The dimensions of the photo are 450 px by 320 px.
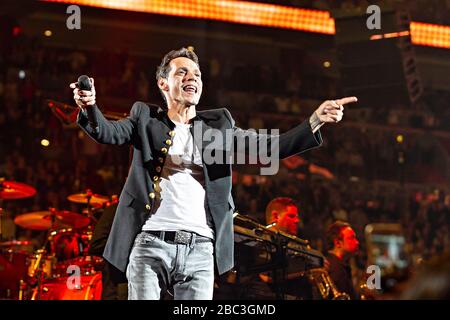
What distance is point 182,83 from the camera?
134 inches

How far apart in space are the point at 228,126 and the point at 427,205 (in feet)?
33.2

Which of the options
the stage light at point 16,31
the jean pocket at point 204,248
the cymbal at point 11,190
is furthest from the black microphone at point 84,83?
the stage light at point 16,31

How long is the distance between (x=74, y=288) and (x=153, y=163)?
12.4 feet

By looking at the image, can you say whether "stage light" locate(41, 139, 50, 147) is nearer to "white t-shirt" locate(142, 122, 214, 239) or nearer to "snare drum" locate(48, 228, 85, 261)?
"snare drum" locate(48, 228, 85, 261)

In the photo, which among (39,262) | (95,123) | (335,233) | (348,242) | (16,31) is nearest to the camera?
(95,123)

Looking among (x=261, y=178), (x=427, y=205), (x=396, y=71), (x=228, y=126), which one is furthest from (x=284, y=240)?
(x=427, y=205)

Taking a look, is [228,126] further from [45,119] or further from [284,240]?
[45,119]

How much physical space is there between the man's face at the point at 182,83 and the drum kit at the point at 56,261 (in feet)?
11.3

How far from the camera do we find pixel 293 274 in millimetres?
6605

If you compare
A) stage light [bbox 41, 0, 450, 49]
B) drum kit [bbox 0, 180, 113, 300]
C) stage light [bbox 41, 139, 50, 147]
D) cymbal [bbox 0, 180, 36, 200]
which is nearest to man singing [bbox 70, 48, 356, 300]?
drum kit [bbox 0, 180, 113, 300]

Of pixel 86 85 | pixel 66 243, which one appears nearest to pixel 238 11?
pixel 66 243

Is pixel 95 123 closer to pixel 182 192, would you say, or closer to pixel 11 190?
pixel 182 192

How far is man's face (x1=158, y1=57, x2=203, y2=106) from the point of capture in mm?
3375

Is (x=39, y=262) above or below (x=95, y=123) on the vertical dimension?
below
